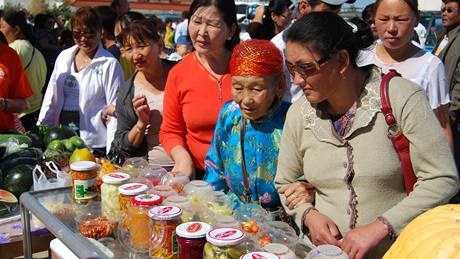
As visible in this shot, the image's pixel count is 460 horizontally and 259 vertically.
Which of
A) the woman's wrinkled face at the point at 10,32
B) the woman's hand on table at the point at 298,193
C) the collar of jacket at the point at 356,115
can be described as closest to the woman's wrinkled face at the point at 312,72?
the collar of jacket at the point at 356,115

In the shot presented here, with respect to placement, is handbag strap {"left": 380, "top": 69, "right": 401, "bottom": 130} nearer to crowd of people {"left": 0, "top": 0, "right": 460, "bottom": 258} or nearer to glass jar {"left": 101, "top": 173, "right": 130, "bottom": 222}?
crowd of people {"left": 0, "top": 0, "right": 460, "bottom": 258}

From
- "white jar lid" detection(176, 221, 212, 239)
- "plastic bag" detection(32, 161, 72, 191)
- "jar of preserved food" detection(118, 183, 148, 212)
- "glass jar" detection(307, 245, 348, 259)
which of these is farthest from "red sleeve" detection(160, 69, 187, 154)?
"glass jar" detection(307, 245, 348, 259)

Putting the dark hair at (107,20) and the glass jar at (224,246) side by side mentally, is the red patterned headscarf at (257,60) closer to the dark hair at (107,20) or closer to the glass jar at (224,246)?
the glass jar at (224,246)

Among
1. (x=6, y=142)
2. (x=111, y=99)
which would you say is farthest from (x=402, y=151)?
(x=111, y=99)

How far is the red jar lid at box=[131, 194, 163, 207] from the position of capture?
1.73 m

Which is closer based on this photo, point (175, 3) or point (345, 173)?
point (345, 173)

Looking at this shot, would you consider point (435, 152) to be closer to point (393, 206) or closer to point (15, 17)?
point (393, 206)

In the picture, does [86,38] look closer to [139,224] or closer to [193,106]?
[193,106]

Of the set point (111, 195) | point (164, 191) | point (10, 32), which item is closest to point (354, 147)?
point (164, 191)

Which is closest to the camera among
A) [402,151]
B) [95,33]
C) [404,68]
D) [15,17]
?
[402,151]

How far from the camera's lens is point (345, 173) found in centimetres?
180

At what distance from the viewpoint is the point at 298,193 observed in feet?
6.41

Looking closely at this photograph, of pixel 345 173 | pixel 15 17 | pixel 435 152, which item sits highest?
pixel 15 17

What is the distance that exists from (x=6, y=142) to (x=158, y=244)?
191 centimetres
